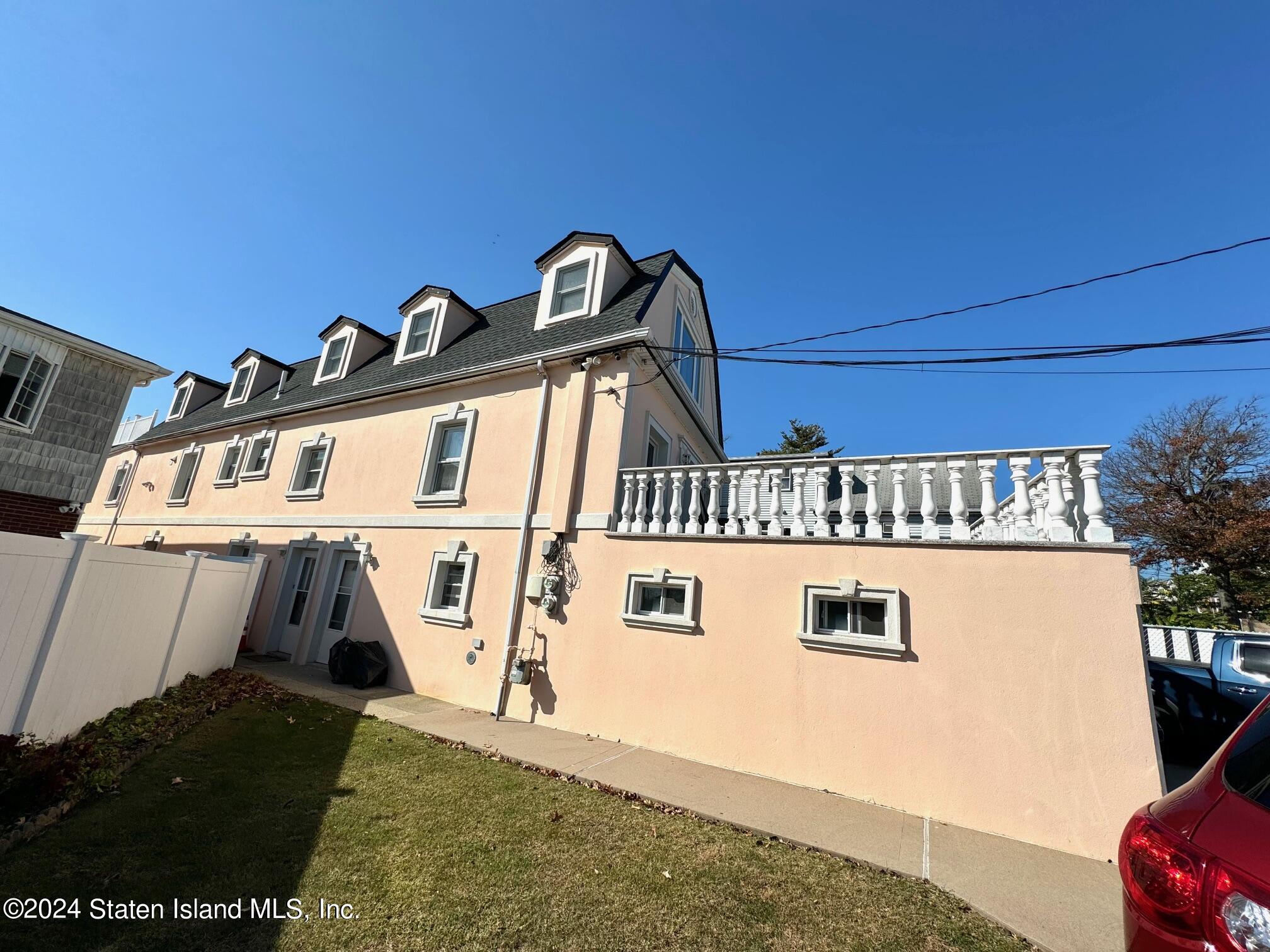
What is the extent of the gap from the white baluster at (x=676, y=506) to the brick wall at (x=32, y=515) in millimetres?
10907

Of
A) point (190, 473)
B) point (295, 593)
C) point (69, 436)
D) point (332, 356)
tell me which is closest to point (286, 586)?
point (295, 593)

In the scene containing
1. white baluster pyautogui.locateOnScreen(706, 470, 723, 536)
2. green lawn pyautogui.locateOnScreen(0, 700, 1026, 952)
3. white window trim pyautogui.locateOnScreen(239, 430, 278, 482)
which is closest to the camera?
green lawn pyautogui.locateOnScreen(0, 700, 1026, 952)

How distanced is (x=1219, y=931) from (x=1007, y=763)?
3995 mm

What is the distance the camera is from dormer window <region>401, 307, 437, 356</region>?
12328 mm

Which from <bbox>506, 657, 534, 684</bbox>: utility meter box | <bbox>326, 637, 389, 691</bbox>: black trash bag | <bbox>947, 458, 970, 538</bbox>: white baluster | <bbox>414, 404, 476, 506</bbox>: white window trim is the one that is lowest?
<bbox>326, 637, 389, 691</bbox>: black trash bag

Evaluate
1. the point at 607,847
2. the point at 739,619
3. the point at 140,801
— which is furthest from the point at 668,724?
the point at 140,801

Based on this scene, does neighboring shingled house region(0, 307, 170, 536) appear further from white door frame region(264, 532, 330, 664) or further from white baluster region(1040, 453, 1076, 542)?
white baluster region(1040, 453, 1076, 542)

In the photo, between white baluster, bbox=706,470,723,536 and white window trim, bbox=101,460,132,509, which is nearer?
white baluster, bbox=706,470,723,536

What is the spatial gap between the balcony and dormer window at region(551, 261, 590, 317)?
14.2 ft

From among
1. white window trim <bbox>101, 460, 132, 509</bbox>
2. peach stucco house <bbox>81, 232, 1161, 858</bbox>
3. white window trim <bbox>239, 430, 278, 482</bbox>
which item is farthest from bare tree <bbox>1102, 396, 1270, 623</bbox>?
white window trim <bbox>101, 460, 132, 509</bbox>

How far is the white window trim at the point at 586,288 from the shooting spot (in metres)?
10.0

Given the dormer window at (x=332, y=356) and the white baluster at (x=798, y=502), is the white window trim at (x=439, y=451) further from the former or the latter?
the white baluster at (x=798, y=502)

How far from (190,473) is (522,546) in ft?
45.8

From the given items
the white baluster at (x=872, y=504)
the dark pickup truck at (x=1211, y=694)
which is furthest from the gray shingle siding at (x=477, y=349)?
the dark pickup truck at (x=1211, y=694)
